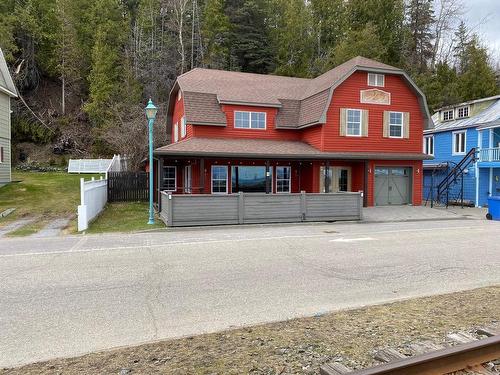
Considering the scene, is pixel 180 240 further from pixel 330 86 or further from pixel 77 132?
pixel 77 132

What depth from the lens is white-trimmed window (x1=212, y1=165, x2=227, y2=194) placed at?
21.5 meters

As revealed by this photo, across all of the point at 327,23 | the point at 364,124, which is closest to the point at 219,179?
the point at 364,124

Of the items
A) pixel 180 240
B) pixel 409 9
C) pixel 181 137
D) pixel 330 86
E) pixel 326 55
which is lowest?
pixel 180 240

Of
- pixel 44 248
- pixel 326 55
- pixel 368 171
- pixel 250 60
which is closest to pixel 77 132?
pixel 250 60

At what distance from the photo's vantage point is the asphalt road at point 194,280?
4.98 meters

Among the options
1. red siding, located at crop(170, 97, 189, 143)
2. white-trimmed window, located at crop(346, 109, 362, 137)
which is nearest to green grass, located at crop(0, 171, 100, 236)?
red siding, located at crop(170, 97, 189, 143)

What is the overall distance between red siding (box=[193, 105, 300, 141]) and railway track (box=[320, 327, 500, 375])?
740 inches

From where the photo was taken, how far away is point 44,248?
1052 centimetres

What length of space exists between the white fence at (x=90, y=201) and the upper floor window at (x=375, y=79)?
15.6 metres

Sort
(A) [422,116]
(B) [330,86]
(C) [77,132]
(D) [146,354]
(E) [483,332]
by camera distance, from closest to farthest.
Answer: (D) [146,354], (E) [483,332], (B) [330,86], (A) [422,116], (C) [77,132]

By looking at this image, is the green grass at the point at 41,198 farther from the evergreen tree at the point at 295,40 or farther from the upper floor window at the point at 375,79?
the evergreen tree at the point at 295,40

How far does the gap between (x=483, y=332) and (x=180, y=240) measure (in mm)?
8884

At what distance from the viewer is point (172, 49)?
1593 inches

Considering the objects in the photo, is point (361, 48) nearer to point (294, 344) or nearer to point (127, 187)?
point (127, 187)
